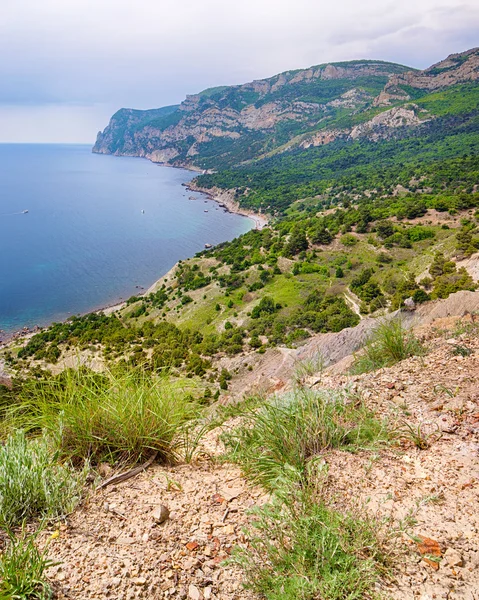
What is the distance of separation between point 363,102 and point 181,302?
19341cm

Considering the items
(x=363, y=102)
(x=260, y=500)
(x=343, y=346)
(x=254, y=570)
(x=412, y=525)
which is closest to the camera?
(x=254, y=570)

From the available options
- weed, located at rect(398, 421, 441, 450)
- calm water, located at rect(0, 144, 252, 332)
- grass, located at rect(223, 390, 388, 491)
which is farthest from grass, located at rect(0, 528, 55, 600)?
calm water, located at rect(0, 144, 252, 332)

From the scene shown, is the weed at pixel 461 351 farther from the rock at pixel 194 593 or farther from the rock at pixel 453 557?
the rock at pixel 194 593

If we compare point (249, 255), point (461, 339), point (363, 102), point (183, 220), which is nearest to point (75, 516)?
point (461, 339)

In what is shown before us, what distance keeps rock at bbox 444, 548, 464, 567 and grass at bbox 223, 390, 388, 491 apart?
919 mm

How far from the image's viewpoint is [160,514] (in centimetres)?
222

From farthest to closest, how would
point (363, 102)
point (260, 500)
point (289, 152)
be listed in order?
point (363, 102) < point (289, 152) < point (260, 500)

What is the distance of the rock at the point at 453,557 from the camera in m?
1.80

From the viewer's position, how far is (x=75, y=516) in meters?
2.16

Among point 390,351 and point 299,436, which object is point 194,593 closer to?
point 299,436

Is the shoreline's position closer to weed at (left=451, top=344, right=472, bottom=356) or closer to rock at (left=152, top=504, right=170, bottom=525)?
rock at (left=152, top=504, right=170, bottom=525)

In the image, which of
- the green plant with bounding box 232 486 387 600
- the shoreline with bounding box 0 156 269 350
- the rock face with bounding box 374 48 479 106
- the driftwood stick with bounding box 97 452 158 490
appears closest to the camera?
the green plant with bounding box 232 486 387 600

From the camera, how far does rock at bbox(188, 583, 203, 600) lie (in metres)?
1.74

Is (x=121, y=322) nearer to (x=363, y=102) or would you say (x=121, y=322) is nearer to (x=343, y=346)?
(x=343, y=346)
